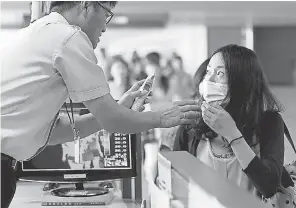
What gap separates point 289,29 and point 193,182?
609 cm

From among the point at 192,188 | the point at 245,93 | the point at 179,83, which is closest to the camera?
the point at 192,188

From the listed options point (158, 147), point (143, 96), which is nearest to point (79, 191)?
point (143, 96)

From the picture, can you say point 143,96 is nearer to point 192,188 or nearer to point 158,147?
point 192,188

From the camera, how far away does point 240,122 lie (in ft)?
7.89

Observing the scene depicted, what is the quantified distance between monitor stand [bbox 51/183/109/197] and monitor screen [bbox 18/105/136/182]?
0.06 metres

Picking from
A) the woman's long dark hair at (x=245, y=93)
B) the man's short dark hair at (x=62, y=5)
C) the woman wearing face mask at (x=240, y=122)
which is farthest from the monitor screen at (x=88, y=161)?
the man's short dark hair at (x=62, y=5)

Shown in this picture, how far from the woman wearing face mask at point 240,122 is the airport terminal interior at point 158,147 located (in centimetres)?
4

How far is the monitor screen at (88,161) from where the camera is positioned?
2336mm

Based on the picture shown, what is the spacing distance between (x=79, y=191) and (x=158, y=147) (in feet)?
2.62

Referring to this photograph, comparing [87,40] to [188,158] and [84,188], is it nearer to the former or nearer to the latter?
[188,158]

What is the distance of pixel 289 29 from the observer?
6.86m

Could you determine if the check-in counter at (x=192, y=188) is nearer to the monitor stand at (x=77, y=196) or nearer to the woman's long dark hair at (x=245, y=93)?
the monitor stand at (x=77, y=196)

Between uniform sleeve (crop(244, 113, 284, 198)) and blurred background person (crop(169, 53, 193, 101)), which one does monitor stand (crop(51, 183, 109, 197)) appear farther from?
blurred background person (crop(169, 53, 193, 101))

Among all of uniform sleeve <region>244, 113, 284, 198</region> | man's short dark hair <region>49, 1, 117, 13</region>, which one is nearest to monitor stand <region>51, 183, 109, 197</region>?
uniform sleeve <region>244, 113, 284, 198</region>
